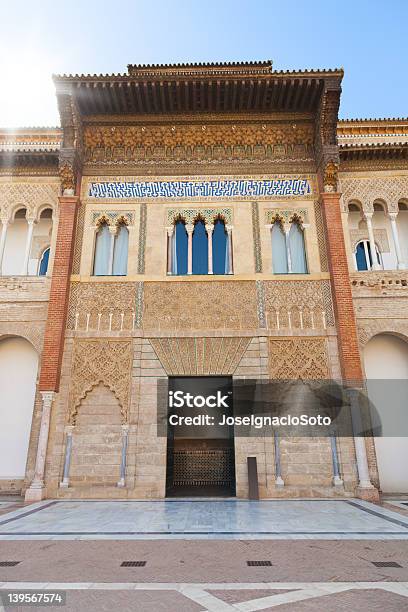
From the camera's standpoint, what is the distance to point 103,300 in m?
8.45

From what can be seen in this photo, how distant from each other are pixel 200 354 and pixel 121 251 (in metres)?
Answer: 3.00

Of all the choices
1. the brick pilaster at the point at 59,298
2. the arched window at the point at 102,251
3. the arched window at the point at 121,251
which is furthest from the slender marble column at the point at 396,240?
the brick pilaster at the point at 59,298

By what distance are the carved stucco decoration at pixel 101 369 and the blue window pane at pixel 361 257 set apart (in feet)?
18.2

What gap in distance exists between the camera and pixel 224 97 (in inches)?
356

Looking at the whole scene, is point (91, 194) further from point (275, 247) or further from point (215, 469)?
point (215, 469)

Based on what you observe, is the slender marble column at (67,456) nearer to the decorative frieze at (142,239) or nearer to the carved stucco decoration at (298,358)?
the decorative frieze at (142,239)

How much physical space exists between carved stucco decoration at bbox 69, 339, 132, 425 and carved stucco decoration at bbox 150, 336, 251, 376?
71cm

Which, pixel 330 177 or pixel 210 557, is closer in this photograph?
pixel 210 557

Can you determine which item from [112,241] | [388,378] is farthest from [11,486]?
[388,378]

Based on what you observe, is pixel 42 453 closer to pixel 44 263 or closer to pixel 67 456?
pixel 67 456

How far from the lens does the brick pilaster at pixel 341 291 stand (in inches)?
304

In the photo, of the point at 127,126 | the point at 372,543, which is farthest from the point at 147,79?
the point at 372,543

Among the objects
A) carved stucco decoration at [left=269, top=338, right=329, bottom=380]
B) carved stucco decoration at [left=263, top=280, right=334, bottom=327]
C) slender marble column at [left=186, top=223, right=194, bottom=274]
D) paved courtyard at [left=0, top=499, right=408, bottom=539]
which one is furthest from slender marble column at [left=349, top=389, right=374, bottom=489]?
slender marble column at [left=186, top=223, right=194, bottom=274]

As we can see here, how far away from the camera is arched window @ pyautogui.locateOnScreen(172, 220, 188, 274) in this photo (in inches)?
346
